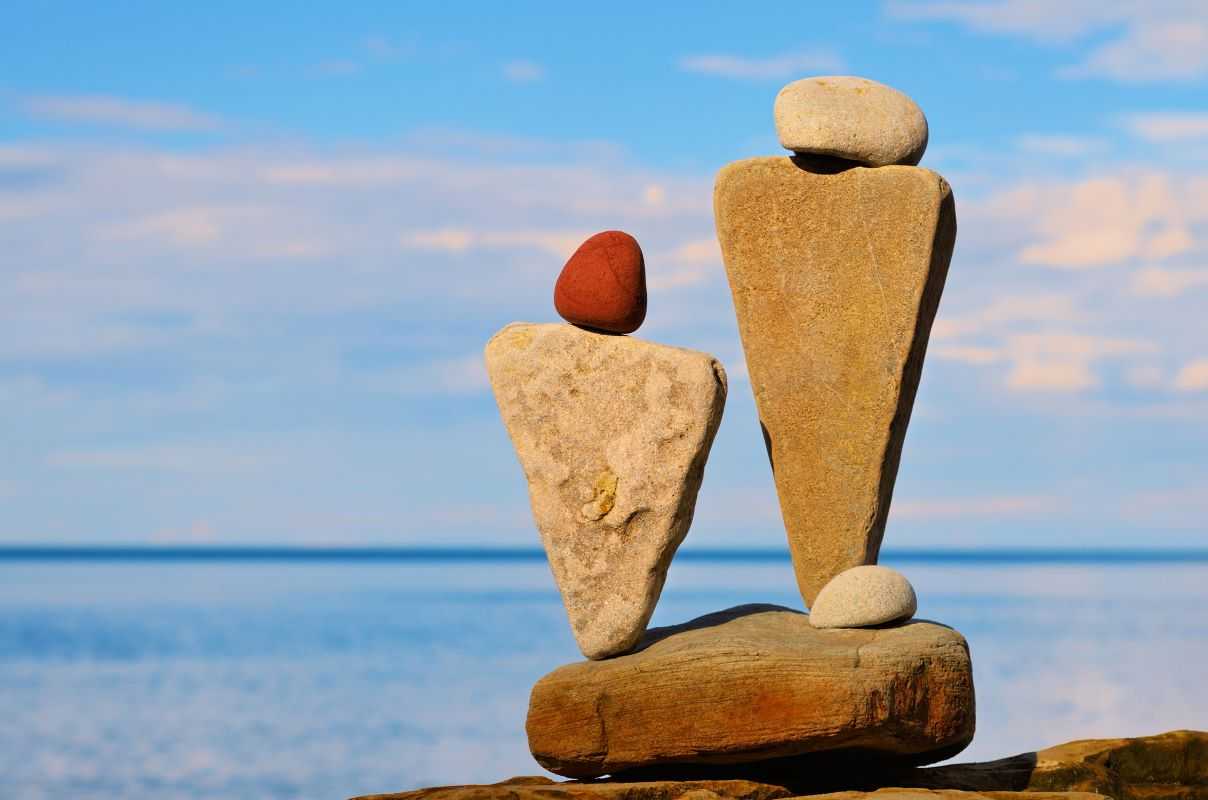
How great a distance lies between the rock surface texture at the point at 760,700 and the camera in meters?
7.96

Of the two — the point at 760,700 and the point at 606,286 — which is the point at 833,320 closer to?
the point at 606,286

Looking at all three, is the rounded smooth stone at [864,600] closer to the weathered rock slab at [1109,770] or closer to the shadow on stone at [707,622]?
the shadow on stone at [707,622]

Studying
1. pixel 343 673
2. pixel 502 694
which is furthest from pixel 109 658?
pixel 502 694

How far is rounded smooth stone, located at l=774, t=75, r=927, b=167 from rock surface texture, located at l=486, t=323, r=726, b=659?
153cm

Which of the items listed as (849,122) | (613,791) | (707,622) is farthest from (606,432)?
(849,122)

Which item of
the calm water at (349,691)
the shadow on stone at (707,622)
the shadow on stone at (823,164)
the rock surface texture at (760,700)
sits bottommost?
the calm water at (349,691)

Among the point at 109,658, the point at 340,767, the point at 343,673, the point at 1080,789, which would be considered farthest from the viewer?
the point at 109,658

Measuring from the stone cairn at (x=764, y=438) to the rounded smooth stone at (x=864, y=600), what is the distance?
0.01m

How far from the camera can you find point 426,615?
42312 mm

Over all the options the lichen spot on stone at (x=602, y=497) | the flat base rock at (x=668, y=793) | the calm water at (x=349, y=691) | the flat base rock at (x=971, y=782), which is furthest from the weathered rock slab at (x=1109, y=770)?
the calm water at (x=349, y=691)

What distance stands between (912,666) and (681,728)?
1.31 meters

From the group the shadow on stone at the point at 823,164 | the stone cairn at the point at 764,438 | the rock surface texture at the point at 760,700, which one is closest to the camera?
the rock surface texture at the point at 760,700

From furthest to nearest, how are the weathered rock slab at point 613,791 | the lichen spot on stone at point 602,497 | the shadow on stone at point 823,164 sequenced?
the shadow on stone at point 823,164, the lichen spot on stone at point 602,497, the weathered rock slab at point 613,791

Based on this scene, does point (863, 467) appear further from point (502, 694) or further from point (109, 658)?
point (109, 658)
